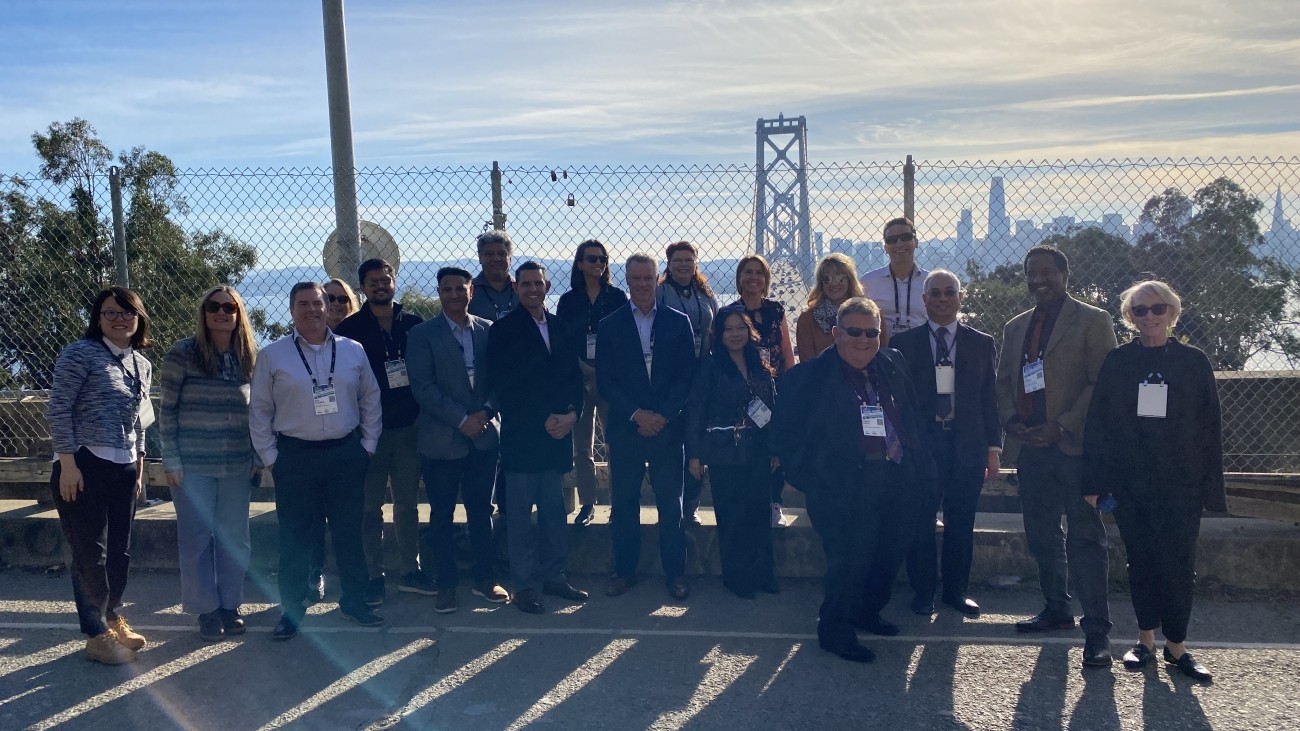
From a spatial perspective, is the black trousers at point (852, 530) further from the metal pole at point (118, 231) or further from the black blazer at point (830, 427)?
the metal pole at point (118, 231)

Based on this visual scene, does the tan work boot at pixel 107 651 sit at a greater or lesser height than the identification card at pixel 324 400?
lesser

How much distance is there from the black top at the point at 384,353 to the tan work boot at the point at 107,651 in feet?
5.81

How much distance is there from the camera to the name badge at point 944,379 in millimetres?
5426

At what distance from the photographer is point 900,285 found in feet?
20.0

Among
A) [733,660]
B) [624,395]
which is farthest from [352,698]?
[624,395]

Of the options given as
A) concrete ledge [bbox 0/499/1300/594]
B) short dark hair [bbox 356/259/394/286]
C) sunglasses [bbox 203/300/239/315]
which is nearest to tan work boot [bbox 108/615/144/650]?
concrete ledge [bbox 0/499/1300/594]

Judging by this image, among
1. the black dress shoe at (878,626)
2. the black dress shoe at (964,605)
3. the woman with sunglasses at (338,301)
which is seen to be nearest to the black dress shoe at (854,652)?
the black dress shoe at (878,626)

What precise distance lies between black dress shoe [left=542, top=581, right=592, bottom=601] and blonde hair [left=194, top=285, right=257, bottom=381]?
81.2 inches

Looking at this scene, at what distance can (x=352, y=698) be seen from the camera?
4.47 metres

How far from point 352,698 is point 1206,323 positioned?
556 centimetres

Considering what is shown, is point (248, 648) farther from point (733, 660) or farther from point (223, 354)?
point (733, 660)

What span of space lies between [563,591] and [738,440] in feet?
4.47

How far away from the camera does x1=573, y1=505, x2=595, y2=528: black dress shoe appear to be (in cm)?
639

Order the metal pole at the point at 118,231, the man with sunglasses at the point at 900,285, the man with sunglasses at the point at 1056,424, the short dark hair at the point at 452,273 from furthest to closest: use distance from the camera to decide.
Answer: the metal pole at the point at 118,231, the man with sunglasses at the point at 900,285, the short dark hair at the point at 452,273, the man with sunglasses at the point at 1056,424
